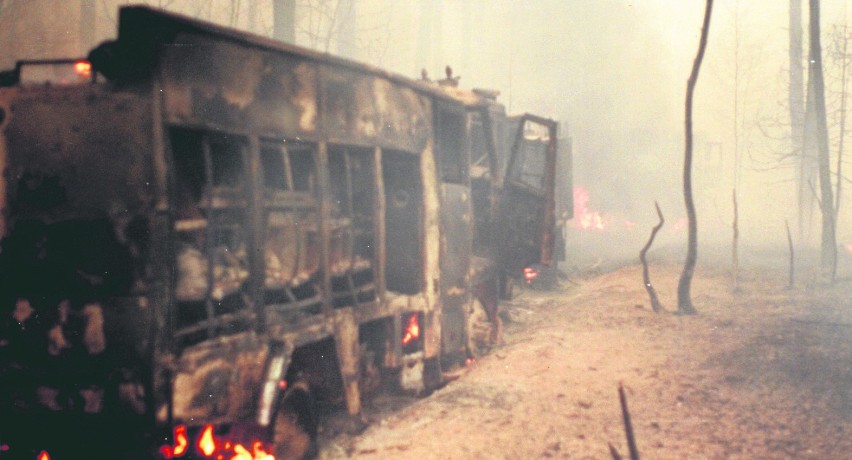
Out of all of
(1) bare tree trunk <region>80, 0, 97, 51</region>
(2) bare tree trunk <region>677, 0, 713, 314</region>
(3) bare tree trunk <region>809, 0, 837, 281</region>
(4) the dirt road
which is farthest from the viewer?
(1) bare tree trunk <region>80, 0, 97, 51</region>

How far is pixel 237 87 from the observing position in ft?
14.7

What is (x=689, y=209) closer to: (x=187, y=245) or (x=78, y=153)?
(x=187, y=245)

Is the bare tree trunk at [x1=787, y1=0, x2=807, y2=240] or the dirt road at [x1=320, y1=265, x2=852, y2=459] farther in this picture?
the bare tree trunk at [x1=787, y1=0, x2=807, y2=240]

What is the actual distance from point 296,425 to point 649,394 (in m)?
3.86

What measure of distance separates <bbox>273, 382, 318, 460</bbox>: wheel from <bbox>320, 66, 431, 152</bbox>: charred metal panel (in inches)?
87.9

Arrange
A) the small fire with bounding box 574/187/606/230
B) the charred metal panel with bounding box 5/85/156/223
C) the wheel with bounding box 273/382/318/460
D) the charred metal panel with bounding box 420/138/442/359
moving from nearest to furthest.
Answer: the charred metal panel with bounding box 5/85/156/223
the wheel with bounding box 273/382/318/460
the charred metal panel with bounding box 420/138/442/359
the small fire with bounding box 574/187/606/230

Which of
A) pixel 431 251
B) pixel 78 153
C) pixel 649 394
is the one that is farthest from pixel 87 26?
pixel 649 394

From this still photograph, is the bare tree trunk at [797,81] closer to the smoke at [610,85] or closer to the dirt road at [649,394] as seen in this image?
the smoke at [610,85]

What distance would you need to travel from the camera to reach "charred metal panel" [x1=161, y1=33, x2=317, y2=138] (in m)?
4.00

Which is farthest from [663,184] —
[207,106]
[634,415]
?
[207,106]

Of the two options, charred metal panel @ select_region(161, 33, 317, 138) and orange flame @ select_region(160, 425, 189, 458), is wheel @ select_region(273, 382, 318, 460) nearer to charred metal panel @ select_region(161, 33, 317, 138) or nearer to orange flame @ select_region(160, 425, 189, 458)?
orange flame @ select_region(160, 425, 189, 458)

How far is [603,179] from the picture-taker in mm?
34938

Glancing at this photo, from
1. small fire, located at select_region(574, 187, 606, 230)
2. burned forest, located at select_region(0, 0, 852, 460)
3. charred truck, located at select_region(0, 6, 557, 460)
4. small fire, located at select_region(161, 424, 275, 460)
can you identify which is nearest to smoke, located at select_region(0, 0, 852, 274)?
small fire, located at select_region(574, 187, 606, 230)

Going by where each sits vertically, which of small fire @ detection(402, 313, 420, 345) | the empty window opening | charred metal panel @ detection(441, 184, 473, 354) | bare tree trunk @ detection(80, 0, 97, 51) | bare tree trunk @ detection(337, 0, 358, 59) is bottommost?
small fire @ detection(402, 313, 420, 345)
